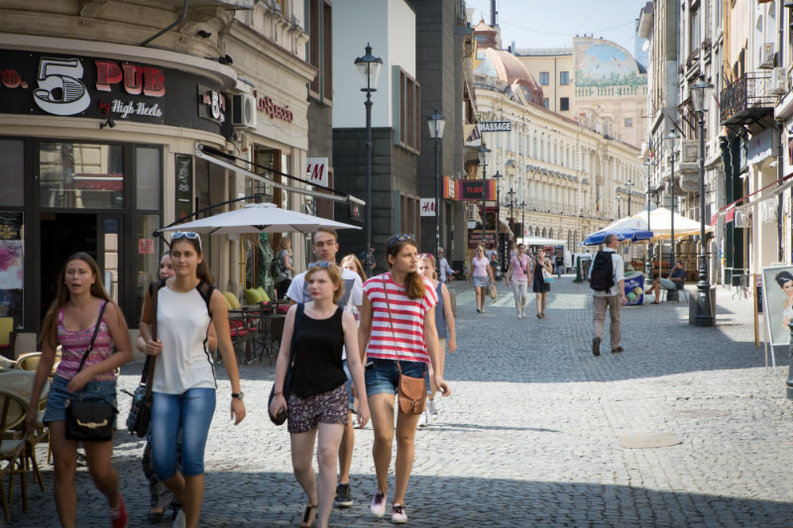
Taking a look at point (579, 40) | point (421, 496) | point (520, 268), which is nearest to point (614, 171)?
point (579, 40)

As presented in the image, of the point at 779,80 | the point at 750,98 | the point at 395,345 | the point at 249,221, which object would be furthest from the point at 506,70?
the point at 395,345

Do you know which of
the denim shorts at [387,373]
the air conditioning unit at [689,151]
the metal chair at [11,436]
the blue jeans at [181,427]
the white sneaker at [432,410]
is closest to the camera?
the blue jeans at [181,427]

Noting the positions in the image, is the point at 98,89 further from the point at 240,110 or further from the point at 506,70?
the point at 506,70

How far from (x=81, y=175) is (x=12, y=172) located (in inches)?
38.6

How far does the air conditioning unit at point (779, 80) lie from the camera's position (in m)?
28.0

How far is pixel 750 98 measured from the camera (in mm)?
30562

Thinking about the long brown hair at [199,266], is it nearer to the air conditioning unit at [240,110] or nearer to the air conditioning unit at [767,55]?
the air conditioning unit at [240,110]

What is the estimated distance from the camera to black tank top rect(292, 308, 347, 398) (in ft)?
20.2

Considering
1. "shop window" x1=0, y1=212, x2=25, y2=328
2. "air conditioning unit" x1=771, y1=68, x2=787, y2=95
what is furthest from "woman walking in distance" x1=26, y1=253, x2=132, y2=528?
"air conditioning unit" x1=771, y1=68, x2=787, y2=95

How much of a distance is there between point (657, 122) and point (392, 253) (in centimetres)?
7052

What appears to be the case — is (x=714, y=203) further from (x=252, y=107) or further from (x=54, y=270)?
(x=54, y=270)

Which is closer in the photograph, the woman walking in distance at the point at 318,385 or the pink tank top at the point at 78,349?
the pink tank top at the point at 78,349

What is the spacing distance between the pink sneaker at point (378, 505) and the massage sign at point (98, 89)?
33.7ft

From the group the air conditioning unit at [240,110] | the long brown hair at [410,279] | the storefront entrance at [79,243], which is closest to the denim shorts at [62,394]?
the long brown hair at [410,279]
